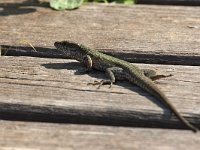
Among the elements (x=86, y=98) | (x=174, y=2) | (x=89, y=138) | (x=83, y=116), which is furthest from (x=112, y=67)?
(x=174, y=2)

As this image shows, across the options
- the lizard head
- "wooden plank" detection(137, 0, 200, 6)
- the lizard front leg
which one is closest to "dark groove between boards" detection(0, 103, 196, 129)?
the lizard front leg

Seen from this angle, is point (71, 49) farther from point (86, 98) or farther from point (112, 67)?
point (86, 98)

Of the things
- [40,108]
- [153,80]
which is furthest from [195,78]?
[40,108]

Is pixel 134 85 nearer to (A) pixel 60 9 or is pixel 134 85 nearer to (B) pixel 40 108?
A: (B) pixel 40 108

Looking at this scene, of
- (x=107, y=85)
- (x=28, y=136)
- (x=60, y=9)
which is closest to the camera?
(x=28, y=136)

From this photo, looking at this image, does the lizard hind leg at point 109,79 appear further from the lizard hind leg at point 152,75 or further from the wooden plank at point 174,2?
the wooden plank at point 174,2

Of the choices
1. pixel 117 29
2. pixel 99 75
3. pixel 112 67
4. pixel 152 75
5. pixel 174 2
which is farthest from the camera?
pixel 174 2
